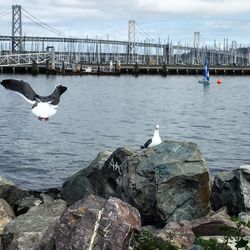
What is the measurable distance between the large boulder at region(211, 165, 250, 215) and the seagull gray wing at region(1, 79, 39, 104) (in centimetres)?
525

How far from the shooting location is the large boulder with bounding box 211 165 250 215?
1227 cm

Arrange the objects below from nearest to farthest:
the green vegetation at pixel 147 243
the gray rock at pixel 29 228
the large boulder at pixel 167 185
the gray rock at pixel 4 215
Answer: the green vegetation at pixel 147 243, the gray rock at pixel 29 228, the gray rock at pixel 4 215, the large boulder at pixel 167 185

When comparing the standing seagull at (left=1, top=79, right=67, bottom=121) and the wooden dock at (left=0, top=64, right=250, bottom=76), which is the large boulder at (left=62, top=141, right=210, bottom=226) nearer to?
the standing seagull at (left=1, top=79, right=67, bottom=121)

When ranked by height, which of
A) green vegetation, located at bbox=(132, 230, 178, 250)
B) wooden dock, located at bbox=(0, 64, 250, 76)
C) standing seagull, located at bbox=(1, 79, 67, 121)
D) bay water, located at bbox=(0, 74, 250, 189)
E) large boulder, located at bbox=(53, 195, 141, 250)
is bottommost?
bay water, located at bbox=(0, 74, 250, 189)

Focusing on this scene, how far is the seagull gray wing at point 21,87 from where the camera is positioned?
14.9m

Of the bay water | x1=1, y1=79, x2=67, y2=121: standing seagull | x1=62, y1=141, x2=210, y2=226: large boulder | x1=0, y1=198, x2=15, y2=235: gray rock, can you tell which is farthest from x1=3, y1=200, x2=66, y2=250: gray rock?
the bay water

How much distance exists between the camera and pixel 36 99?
15375 mm

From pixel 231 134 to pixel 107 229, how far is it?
87.1 ft

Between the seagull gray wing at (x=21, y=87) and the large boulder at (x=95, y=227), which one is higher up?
the seagull gray wing at (x=21, y=87)

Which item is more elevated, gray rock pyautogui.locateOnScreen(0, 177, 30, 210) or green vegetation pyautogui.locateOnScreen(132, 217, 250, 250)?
green vegetation pyautogui.locateOnScreen(132, 217, 250, 250)

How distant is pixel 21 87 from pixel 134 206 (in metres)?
5.40

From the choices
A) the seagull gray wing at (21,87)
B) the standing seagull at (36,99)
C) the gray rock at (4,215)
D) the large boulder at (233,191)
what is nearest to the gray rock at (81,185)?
the standing seagull at (36,99)

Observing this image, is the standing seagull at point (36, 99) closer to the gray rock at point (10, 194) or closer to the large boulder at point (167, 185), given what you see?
the gray rock at point (10, 194)

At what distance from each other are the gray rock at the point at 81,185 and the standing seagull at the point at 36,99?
1862 millimetres
